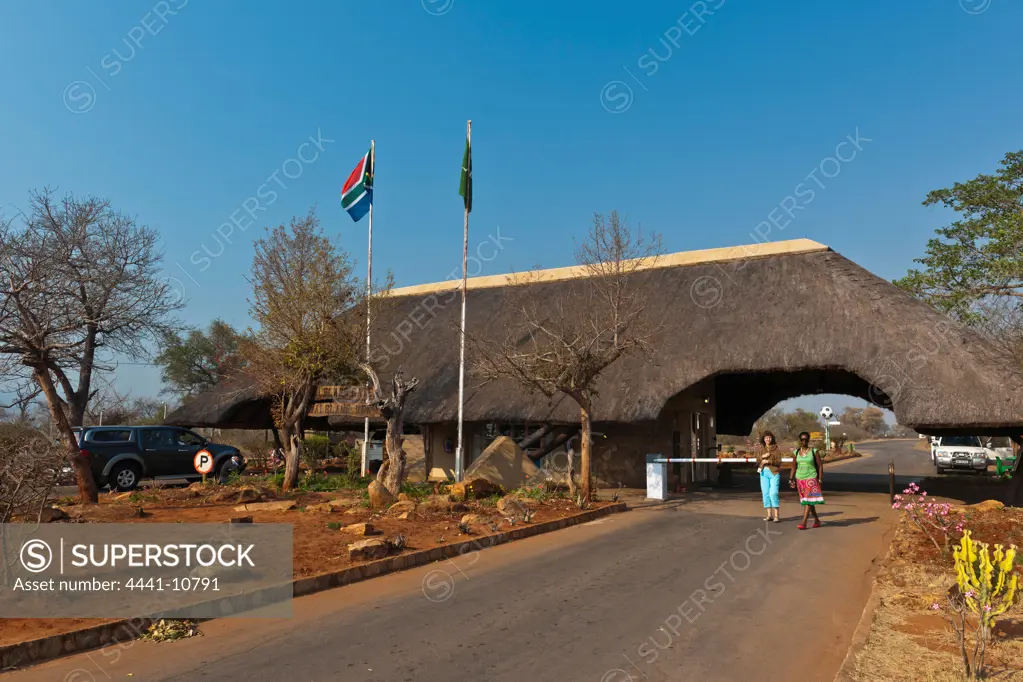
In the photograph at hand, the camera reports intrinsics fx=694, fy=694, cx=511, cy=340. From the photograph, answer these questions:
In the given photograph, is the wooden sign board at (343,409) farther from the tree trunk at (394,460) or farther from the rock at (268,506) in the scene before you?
the rock at (268,506)

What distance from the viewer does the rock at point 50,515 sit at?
A: 34.7ft

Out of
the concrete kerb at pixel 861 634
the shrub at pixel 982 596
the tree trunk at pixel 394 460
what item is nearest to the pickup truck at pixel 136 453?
the tree trunk at pixel 394 460

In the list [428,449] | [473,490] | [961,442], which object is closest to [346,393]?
[473,490]

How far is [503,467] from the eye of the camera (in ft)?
60.3

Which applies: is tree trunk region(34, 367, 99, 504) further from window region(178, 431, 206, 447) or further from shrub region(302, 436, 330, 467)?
shrub region(302, 436, 330, 467)

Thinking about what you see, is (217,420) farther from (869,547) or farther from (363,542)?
(869,547)

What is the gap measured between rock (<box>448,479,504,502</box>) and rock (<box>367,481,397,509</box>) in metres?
1.58

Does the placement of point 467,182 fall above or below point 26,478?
above

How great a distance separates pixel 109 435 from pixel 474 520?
12.8m

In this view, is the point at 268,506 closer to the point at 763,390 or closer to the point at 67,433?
the point at 67,433

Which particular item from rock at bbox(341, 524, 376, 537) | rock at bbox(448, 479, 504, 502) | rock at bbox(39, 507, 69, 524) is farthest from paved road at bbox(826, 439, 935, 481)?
rock at bbox(39, 507, 69, 524)

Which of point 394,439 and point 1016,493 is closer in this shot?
point 394,439

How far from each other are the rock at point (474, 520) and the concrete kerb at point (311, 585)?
0.68 meters

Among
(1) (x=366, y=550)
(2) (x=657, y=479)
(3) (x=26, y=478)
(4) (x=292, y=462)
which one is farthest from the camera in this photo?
(2) (x=657, y=479)
